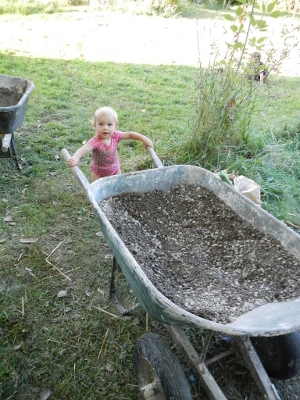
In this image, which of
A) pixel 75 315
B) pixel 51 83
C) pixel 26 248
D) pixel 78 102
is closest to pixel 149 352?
pixel 75 315

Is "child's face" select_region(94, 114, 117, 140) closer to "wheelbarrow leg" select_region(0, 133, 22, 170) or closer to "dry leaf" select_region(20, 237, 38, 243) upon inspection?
"dry leaf" select_region(20, 237, 38, 243)

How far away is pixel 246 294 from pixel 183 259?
50 cm

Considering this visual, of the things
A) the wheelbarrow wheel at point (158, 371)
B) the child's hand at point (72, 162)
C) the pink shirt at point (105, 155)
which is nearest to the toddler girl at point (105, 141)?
the pink shirt at point (105, 155)

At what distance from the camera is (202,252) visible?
247 centimetres

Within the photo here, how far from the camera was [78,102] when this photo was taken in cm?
618

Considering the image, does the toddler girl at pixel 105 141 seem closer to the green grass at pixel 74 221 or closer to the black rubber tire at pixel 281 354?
the green grass at pixel 74 221

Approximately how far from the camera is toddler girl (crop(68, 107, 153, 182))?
3061mm

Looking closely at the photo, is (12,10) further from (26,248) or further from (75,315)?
(75,315)

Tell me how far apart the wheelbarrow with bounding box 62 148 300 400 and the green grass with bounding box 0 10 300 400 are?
33cm

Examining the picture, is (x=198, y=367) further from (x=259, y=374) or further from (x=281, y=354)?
(x=281, y=354)

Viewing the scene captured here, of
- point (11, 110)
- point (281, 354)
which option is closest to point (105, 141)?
point (11, 110)

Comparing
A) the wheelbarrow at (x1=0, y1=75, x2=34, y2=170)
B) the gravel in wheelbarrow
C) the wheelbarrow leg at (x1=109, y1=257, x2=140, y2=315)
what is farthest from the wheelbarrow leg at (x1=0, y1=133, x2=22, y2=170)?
the wheelbarrow leg at (x1=109, y1=257, x2=140, y2=315)

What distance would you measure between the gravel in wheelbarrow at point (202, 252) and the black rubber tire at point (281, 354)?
1.28 feet

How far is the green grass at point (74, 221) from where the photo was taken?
238cm
